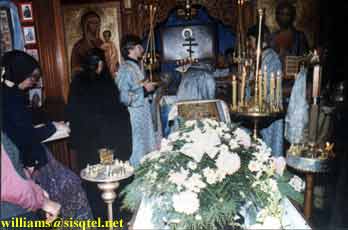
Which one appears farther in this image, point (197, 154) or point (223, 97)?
point (223, 97)

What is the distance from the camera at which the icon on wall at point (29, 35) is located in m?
2.92

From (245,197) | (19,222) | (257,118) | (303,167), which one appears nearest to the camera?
(245,197)

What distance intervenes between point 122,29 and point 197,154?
2565 millimetres

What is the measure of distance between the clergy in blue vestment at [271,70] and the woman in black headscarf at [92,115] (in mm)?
1630

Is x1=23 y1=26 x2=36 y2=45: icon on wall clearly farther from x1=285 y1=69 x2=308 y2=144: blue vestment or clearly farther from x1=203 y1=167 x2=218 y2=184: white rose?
x1=285 y1=69 x2=308 y2=144: blue vestment

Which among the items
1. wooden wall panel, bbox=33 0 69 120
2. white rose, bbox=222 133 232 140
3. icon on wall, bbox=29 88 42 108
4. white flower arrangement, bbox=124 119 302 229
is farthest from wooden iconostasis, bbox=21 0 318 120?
white rose, bbox=222 133 232 140

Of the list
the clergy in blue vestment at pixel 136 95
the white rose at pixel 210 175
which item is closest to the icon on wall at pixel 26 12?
the clergy in blue vestment at pixel 136 95

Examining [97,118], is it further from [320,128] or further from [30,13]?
[320,128]

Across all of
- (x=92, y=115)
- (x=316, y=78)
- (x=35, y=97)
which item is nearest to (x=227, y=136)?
(x=316, y=78)

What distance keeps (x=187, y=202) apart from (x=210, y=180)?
146mm

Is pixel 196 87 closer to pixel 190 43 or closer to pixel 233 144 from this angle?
pixel 190 43

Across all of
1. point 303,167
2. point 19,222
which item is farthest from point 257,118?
point 19,222

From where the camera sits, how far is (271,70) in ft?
12.4

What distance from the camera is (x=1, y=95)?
6.07 ft
